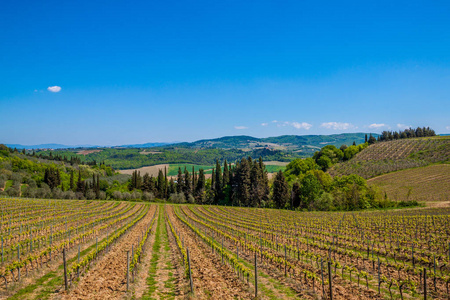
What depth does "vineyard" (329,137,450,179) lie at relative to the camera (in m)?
105

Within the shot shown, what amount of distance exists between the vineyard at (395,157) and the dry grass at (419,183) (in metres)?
6.50

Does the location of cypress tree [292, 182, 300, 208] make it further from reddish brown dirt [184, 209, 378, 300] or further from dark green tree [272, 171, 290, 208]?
reddish brown dirt [184, 209, 378, 300]

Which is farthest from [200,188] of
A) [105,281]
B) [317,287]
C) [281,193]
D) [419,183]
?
[317,287]

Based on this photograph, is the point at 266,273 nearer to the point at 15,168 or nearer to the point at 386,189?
the point at 386,189

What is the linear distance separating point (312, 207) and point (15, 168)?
389 feet

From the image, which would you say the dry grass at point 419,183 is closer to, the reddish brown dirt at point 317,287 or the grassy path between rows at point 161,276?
the reddish brown dirt at point 317,287

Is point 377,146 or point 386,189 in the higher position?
point 377,146

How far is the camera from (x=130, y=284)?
1520 centimetres

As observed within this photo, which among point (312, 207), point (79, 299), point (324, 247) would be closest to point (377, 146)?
point (312, 207)

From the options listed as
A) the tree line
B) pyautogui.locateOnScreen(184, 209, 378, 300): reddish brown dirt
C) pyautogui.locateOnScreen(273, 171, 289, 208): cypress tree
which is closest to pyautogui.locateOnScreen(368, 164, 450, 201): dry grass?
pyautogui.locateOnScreen(273, 171, 289, 208): cypress tree

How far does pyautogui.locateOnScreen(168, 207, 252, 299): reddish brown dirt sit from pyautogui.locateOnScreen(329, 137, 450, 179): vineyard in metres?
98.3

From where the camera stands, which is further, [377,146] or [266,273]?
[377,146]

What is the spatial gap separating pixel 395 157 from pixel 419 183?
139 ft

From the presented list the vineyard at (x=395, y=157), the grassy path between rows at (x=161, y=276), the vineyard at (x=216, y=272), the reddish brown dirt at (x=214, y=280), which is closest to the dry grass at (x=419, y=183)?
the vineyard at (x=395, y=157)
